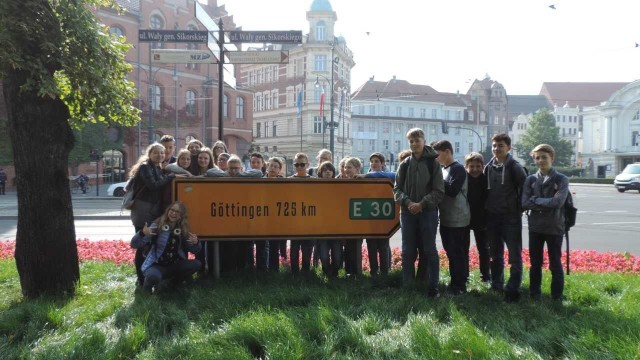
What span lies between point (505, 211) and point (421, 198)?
0.92 m

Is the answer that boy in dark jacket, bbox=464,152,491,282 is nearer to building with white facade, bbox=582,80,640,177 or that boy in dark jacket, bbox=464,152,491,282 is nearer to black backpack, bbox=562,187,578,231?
black backpack, bbox=562,187,578,231

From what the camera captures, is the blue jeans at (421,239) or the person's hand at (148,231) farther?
the person's hand at (148,231)

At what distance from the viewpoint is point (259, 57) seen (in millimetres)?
12391

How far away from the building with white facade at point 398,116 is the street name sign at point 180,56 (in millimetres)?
78049

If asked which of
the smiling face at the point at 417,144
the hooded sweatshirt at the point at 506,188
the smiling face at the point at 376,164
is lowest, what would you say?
the hooded sweatshirt at the point at 506,188

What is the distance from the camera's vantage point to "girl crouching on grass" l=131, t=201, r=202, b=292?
595cm

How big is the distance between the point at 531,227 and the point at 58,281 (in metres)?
5.11

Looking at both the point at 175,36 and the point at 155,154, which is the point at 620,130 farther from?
the point at 155,154

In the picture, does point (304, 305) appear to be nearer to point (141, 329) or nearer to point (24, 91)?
point (141, 329)

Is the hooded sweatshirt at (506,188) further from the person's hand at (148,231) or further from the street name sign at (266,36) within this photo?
the street name sign at (266,36)

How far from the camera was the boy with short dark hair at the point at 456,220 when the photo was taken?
5.87 meters

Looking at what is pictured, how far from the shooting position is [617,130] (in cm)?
8662

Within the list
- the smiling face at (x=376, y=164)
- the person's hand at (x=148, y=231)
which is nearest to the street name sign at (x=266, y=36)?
the smiling face at (x=376, y=164)

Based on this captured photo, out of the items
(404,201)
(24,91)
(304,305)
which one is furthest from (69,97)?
(404,201)
